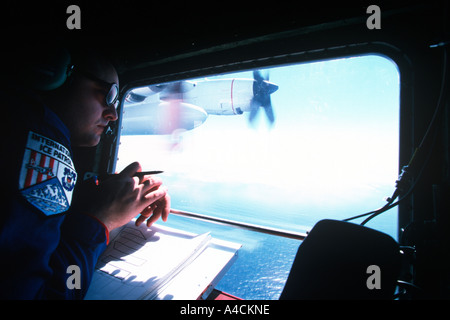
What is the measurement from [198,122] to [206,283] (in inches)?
284

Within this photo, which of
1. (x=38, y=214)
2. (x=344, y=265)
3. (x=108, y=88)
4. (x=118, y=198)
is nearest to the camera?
(x=38, y=214)

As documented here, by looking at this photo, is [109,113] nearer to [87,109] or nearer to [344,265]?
[87,109]

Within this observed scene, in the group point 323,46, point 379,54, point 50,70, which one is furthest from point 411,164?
point 50,70

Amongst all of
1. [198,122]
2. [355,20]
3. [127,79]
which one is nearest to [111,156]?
[127,79]

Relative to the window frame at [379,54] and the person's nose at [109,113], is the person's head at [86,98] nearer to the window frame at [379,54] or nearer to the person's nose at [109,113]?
the person's nose at [109,113]

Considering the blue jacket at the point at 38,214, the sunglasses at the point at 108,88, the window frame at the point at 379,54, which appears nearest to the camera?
the blue jacket at the point at 38,214

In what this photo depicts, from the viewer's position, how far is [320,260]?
54 cm

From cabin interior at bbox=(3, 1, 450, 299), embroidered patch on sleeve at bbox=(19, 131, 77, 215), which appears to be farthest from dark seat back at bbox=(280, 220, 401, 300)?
embroidered patch on sleeve at bbox=(19, 131, 77, 215)

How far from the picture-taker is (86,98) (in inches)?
27.8

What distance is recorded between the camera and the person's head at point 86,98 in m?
0.65

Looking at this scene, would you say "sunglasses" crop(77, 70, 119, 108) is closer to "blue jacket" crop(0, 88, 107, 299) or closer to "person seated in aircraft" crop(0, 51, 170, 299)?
"person seated in aircraft" crop(0, 51, 170, 299)

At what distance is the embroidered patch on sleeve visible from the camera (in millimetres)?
405

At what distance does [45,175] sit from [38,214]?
0.09 m

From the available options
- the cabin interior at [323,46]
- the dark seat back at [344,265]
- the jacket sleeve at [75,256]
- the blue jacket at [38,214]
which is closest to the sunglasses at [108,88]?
the cabin interior at [323,46]
